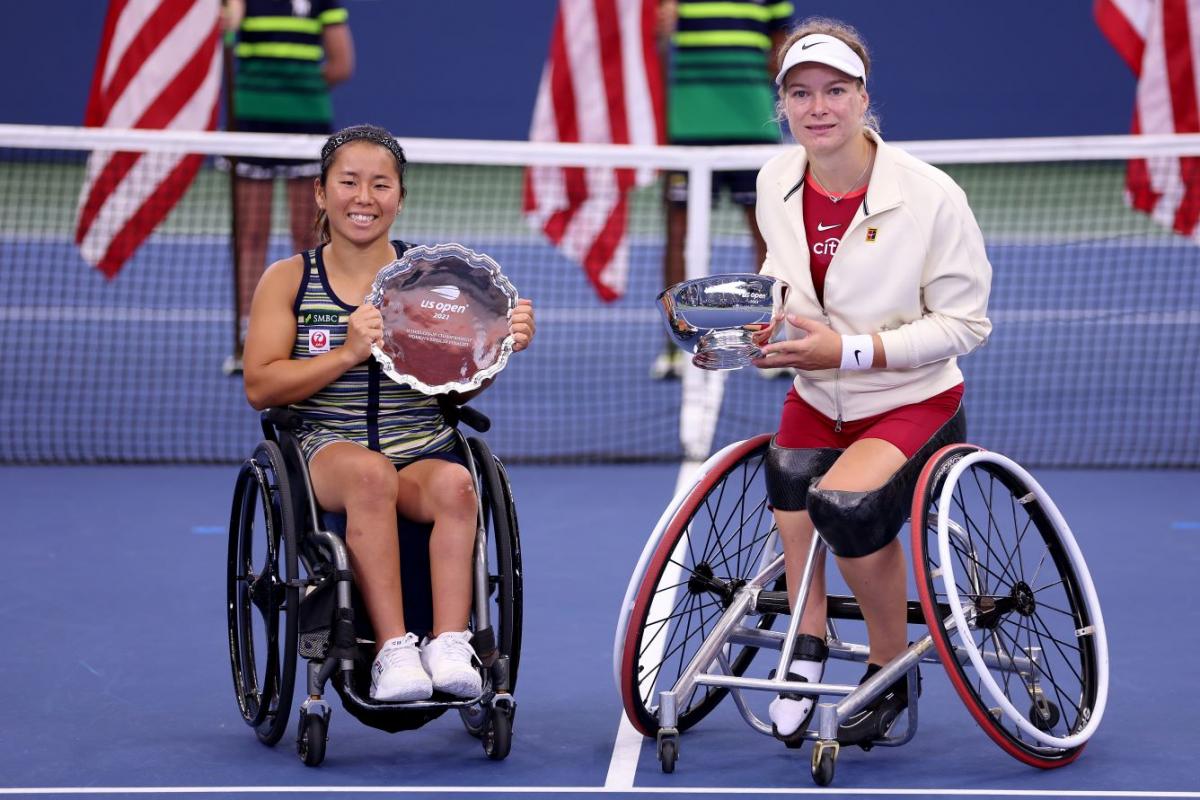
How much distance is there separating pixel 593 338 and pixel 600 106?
4.71 ft

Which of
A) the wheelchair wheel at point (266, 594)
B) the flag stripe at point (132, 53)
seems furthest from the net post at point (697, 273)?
the wheelchair wheel at point (266, 594)

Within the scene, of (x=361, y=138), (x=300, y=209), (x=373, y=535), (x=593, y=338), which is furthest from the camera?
(x=593, y=338)

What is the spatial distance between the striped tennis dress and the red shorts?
0.66 m

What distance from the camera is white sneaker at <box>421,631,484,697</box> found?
10.1 ft

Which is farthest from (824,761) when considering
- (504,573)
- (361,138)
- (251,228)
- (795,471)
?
(251,228)

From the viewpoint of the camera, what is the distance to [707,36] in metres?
7.36

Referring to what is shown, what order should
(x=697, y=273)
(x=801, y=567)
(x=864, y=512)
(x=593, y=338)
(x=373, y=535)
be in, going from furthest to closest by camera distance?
(x=593, y=338) < (x=697, y=273) < (x=801, y=567) < (x=373, y=535) < (x=864, y=512)

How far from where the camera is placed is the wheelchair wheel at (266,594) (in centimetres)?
306

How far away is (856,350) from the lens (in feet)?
10.3

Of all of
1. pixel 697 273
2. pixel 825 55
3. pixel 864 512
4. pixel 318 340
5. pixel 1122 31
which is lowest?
pixel 864 512

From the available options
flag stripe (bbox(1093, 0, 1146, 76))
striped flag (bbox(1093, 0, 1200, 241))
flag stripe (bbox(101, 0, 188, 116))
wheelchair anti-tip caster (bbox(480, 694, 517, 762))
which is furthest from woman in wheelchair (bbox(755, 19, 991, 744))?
flag stripe (bbox(101, 0, 188, 116))

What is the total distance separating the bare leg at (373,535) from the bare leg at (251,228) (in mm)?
4120

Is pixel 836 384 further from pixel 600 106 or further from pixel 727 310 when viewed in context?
pixel 600 106

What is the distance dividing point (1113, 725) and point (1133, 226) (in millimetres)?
7946
